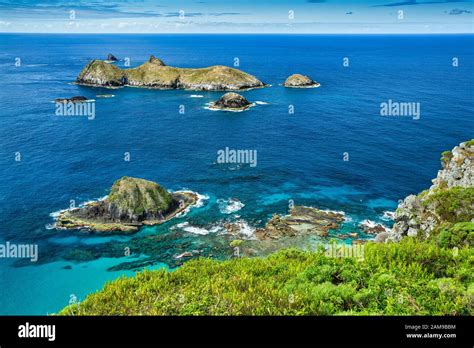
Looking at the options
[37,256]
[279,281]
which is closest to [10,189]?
[37,256]

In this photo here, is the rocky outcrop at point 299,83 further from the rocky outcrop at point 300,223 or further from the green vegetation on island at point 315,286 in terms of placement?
the green vegetation on island at point 315,286

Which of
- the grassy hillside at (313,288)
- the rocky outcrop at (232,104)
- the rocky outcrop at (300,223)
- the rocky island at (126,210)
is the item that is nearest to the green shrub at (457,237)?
the grassy hillside at (313,288)

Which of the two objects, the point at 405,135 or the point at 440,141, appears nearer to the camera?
the point at 440,141

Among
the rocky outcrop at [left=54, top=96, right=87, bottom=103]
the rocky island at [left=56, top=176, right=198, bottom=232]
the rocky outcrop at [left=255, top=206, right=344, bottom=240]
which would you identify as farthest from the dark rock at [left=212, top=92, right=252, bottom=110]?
the rocky outcrop at [left=255, top=206, right=344, bottom=240]

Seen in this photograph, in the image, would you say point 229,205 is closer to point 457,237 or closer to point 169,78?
point 457,237
